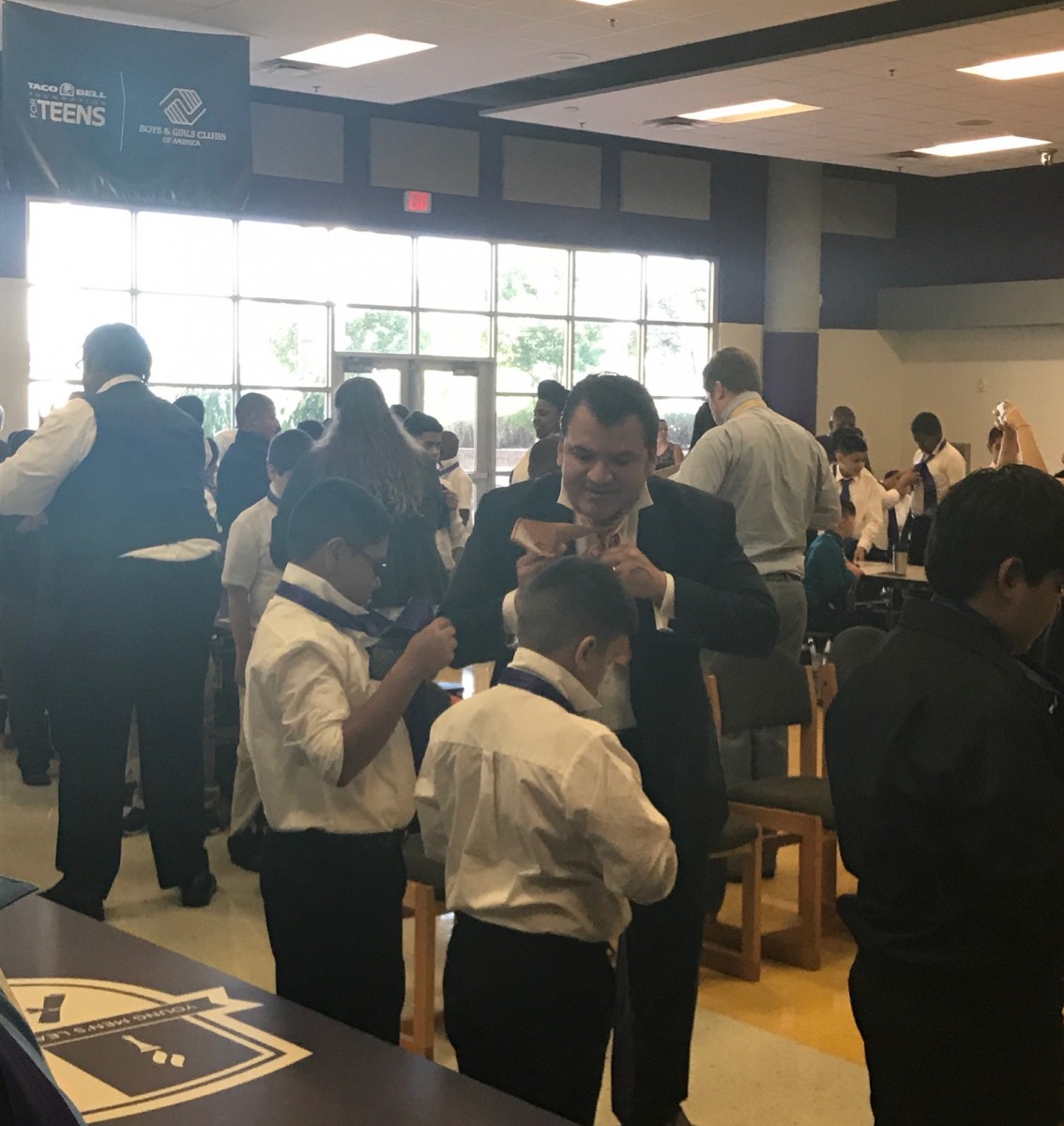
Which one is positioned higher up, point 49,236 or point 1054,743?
point 49,236

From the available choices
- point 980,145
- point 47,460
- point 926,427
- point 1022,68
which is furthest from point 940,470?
point 47,460

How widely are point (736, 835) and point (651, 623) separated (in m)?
1.77

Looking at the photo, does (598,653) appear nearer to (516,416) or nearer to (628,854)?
(628,854)

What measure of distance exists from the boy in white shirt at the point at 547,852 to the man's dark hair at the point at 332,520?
20.8 inches

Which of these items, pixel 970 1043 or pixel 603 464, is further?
pixel 603 464

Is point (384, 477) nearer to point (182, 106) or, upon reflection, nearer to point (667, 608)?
point (667, 608)

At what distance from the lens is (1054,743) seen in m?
1.98

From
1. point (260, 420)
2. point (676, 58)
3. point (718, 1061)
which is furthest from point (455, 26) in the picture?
point (718, 1061)

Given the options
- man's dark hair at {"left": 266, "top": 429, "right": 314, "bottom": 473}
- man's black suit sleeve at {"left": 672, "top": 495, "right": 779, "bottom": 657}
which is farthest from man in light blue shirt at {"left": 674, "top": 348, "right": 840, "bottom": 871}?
man's black suit sleeve at {"left": 672, "top": 495, "right": 779, "bottom": 657}

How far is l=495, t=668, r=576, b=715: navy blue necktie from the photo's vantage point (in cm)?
237

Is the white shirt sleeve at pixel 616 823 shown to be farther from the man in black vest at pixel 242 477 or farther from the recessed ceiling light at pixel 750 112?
the recessed ceiling light at pixel 750 112

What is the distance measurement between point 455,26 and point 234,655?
203 inches

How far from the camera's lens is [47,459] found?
14.5ft

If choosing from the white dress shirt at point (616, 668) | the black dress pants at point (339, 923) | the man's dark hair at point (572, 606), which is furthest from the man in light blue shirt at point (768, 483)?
the man's dark hair at point (572, 606)
